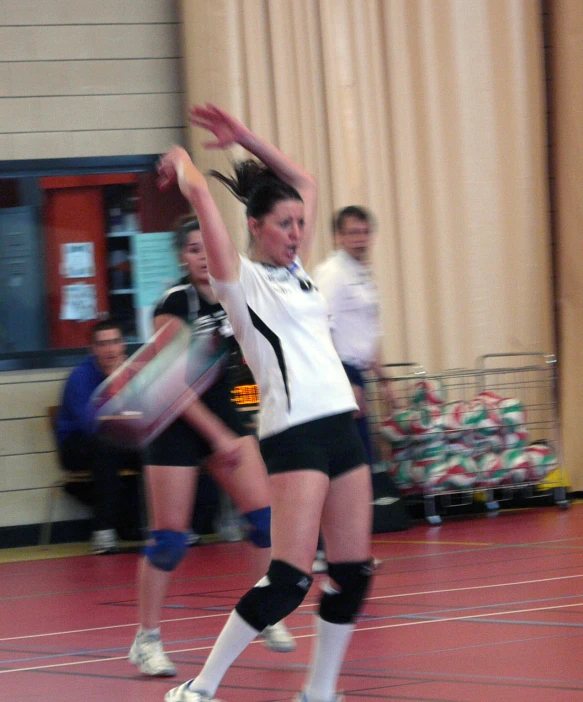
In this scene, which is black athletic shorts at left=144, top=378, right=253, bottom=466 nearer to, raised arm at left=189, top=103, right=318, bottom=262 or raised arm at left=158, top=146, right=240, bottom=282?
raised arm at left=189, top=103, right=318, bottom=262

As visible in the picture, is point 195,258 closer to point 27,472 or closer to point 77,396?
point 77,396

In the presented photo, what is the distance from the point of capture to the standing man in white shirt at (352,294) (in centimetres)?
464

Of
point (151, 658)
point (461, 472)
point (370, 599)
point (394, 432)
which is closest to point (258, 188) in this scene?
point (151, 658)

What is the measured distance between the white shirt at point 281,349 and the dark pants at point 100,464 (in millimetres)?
3580

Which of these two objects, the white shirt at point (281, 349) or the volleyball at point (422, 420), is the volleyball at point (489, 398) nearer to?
the volleyball at point (422, 420)

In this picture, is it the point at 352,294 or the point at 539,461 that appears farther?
the point at 539,461

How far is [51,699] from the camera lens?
9.27ft

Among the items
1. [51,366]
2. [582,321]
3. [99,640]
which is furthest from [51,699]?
[582,321]

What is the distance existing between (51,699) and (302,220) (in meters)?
1.41

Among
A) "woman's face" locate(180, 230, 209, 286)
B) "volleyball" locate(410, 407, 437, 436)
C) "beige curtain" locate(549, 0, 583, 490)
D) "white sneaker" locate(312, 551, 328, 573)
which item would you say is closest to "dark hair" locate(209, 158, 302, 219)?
"woman's face" locate(180, 230, 209, 286)

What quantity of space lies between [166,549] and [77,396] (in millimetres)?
3009

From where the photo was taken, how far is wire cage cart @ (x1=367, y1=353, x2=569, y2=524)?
603 cm

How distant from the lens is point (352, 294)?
466 centimetres

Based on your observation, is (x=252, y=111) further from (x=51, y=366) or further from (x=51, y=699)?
(x=51, y=699)
